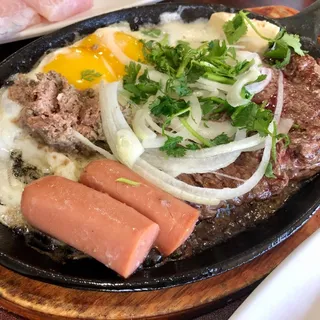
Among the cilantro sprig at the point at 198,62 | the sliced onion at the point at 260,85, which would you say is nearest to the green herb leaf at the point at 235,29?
the cilantro sprig at the point at 198,62

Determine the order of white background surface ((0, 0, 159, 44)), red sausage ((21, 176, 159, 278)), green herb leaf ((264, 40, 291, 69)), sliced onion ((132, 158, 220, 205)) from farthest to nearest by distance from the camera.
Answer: white background surface ((0, 0, 159, 44)) < green herb leaf ((264, 40, 291, 69)) < sliced onion ((132, 158, 220, 205)) < red sausage ((21, 176, 159, 278))

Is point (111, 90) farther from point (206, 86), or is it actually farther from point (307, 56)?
point (307, 56)

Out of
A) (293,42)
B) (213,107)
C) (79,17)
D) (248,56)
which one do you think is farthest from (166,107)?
(79,17)

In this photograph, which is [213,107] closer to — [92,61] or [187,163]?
[187,163]

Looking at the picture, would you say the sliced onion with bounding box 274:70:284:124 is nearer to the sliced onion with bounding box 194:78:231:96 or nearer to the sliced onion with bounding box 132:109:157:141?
the sliced onion with bounding box 194:78:231:96

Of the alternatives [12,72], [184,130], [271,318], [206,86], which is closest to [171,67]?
[206,86]

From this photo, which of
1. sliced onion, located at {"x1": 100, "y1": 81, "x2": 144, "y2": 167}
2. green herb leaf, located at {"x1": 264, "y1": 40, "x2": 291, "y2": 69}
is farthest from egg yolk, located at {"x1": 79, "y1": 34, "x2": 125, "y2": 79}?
green herb leaf, located at {"x1": 264, "y1": 40, "x2": 291, "y2": 69}
